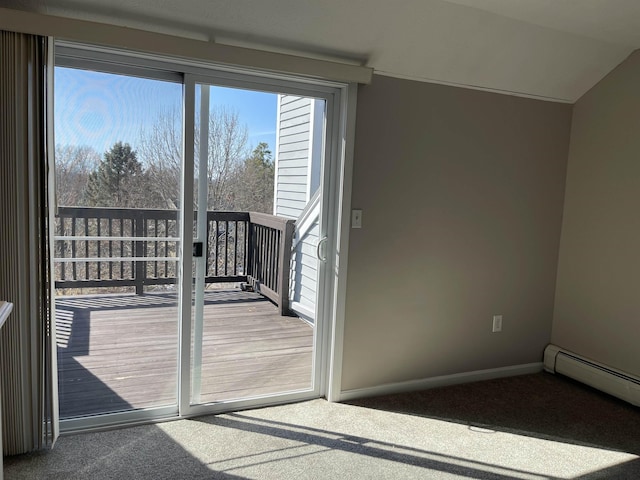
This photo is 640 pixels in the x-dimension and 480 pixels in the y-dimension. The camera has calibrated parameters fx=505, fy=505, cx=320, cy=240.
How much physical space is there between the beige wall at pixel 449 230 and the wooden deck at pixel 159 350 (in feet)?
1.47

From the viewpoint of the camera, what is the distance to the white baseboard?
322cm

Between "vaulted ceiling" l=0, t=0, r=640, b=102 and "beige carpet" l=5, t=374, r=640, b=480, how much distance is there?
2.03m

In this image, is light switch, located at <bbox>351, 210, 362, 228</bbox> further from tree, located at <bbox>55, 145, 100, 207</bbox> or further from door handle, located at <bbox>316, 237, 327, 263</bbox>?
tree, located at <bbox>55, 145, 100, 207</bbox>

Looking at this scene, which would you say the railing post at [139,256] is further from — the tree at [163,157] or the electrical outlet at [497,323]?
the electrical outlet at [497,323]

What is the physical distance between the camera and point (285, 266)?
307 cm

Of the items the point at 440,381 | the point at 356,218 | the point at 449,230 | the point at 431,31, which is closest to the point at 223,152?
the point at 356,218

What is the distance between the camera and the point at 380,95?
3029mm

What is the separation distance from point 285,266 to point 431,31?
1.59 m

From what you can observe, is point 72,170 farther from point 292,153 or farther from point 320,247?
A: point 320,247

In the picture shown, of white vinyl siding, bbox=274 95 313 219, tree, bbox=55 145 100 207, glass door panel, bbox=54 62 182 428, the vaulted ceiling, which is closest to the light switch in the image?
white vinyl siding, bbox=274 95 313 219

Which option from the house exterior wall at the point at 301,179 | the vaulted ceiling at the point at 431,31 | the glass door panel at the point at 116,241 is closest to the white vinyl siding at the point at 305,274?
the house exterior wall at the point at 301,179

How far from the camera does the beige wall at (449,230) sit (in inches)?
123

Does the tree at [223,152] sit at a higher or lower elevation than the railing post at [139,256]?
higher

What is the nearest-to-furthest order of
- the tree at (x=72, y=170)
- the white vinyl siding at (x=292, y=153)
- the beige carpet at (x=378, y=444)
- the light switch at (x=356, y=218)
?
1. the beige carpet at (x=378, y=444)
2. the tree at (x=72, y=170)
3. the white vinyl siding at (x=292, y=153)
4. the light switch at (x=356, y=218)
